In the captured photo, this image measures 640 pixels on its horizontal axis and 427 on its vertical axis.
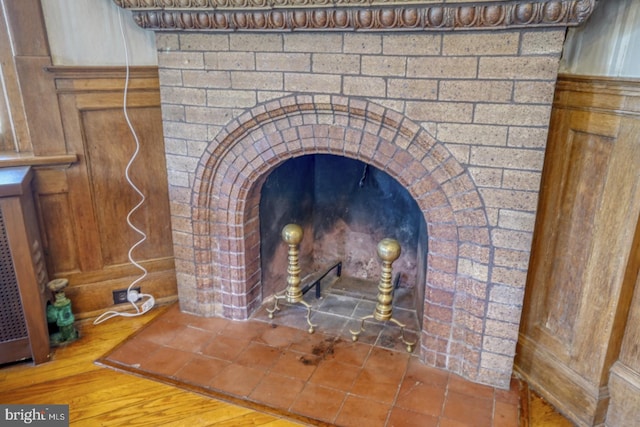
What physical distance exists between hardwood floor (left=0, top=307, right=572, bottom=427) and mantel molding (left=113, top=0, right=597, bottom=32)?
164 cm

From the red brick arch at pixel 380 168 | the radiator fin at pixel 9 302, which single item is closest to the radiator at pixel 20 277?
the radiator fin at pixel 9 302

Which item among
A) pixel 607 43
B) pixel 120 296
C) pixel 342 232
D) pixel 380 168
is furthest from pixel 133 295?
pixel 607 43

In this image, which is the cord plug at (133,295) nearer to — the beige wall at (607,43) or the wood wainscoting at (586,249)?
the wood wainscoting at (586,249)

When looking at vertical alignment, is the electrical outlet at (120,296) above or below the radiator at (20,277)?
below

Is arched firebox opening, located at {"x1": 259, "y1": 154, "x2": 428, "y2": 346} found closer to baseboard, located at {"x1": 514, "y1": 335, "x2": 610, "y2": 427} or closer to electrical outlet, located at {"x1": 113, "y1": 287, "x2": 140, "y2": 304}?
baseboard, located at {"x1": 514, "y1": 335, "x2": 610, "y2": 427}

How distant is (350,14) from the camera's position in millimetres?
1882

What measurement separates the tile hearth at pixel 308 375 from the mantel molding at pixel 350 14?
5.17 ft

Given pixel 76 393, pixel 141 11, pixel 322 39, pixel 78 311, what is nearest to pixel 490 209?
pixel 322 39

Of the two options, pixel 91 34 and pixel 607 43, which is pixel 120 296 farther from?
pixel 607 43

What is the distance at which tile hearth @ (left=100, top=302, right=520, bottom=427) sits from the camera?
203 centimetres

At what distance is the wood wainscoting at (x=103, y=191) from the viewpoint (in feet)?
8.04

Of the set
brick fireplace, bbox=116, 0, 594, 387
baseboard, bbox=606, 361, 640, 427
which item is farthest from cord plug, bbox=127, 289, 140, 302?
baseboard, bbox=606, 361, 640, 427

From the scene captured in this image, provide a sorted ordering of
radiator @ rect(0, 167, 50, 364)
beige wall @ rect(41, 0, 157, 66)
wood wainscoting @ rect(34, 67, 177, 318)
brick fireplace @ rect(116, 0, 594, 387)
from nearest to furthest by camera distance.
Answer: brick fireplace @ rect(116, 0, 594, 387)
radiator @ rect(0, 167, 50, 364)
beige wall @ rect(41, 0, 157, 66)
wood wainscoting @ rect(34, 67, 177, 318)

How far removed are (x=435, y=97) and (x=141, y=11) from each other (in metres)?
1.44
